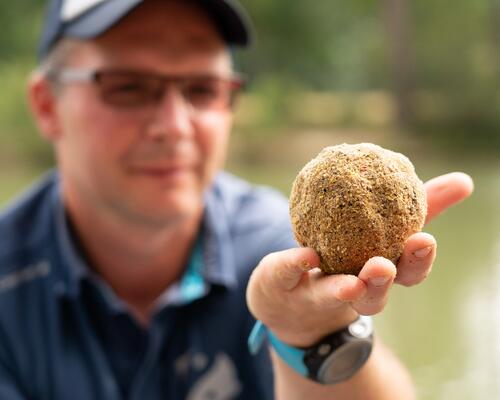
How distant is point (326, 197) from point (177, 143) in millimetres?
725

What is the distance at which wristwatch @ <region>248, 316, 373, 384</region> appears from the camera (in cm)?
88

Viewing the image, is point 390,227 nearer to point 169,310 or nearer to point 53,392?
point 169,310

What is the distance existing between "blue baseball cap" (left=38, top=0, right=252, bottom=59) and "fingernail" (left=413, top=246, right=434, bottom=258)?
939 millimetres

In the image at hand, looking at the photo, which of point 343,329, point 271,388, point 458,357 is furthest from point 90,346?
point 458,357

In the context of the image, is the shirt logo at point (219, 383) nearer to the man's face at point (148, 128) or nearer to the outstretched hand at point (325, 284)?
the man's face at point (148, 128)

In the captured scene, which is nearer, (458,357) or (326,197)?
(326,197)

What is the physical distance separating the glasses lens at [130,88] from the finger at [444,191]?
729 millimetres

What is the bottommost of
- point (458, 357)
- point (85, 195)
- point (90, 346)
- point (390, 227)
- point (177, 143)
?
point (458, 357)

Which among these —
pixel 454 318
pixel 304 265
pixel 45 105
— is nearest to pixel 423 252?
pixel 304 265

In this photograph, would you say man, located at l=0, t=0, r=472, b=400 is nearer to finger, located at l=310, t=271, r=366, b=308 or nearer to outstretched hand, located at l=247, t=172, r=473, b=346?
outstretched hand, located at l=247, t=172, r=473, b=346

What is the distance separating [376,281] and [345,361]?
32 cm

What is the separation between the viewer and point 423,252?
2.15 feet

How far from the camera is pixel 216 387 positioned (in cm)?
138

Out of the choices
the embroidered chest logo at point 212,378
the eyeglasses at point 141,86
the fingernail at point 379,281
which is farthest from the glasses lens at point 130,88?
the fingernail at point 379,281
